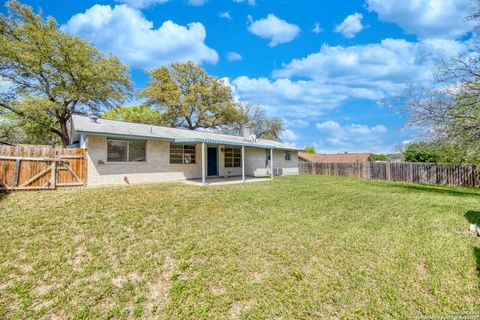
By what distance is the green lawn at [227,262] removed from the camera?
3.21 m

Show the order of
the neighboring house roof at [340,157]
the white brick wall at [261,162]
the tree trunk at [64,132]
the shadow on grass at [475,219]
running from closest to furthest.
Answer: the shadow on grass at [475,219] → the white brick wall at [261,162] → the tree trunk at [64,132] → the neighboring house roof at [340,157]

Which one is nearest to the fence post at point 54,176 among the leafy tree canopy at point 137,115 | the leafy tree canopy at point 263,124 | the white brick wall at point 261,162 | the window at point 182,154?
the window at point 182,154

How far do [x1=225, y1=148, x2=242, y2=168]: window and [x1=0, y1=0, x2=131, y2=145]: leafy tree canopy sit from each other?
43.3 ft

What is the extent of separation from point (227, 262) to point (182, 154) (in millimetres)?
9736

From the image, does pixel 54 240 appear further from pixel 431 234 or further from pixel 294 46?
pixel 294 46

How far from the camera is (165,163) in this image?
12.4m

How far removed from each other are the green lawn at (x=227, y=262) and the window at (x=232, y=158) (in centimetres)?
926

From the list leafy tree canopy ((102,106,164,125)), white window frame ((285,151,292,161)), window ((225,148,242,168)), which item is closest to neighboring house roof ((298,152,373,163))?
white window frame ((285,151,292,161))

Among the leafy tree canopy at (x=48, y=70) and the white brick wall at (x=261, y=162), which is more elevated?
the leafy tree canopy at (x=48, y=70)

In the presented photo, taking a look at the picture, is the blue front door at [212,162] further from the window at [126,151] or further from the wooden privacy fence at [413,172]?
the wooden privacy fence at [413,172]

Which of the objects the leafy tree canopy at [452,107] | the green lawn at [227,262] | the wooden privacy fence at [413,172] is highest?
the leafy tree canopy at [452,107]

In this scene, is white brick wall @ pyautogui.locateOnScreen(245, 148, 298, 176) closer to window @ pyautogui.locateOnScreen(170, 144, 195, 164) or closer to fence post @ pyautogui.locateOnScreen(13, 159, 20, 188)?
window @ pyautogui.locateOnScreen(170, 144, 195, 164)

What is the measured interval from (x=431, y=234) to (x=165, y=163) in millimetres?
10823

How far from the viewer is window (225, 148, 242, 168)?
16312 mm
